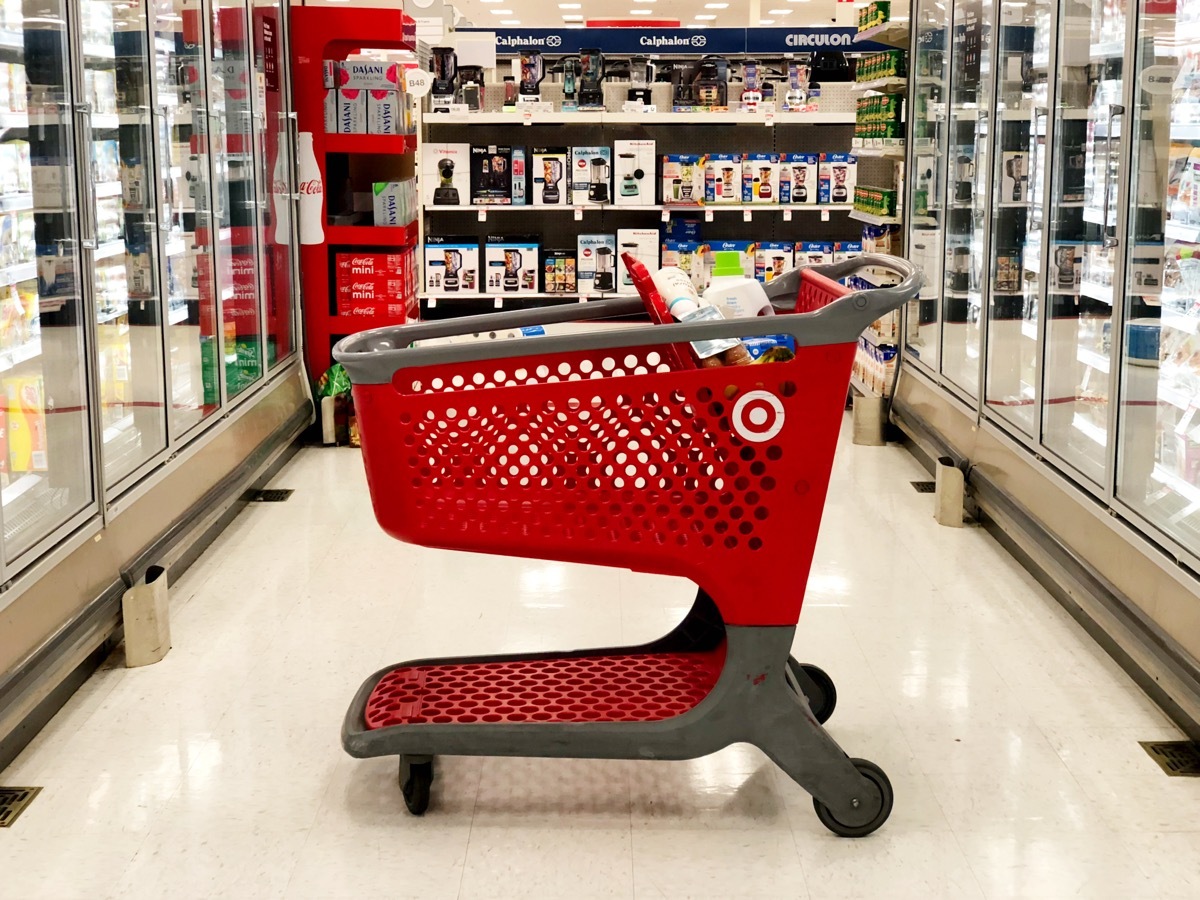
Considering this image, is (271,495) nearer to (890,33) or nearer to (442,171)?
(442,171)

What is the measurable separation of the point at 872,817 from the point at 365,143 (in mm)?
4802

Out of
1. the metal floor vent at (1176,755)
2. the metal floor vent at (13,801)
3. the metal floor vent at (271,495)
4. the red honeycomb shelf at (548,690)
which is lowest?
the metal floor vent at (1176,755)

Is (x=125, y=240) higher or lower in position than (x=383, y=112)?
lower

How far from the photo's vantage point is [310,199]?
673 centimetres

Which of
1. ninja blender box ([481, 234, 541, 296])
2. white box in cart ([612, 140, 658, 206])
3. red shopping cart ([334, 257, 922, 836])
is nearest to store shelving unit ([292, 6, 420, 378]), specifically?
ninja blender box ([481, 234, 541, 296])

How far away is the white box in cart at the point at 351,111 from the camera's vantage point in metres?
6.72

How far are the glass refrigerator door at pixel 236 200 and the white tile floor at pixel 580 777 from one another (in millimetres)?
1602

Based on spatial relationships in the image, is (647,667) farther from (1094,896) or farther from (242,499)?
(242,499)

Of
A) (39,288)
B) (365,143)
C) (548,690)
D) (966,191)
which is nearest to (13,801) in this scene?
(548,690)

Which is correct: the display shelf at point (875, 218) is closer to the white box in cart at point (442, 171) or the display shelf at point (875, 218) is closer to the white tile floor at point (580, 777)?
the white box in cart at point (442, 171)

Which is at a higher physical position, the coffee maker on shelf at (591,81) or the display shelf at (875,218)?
the coffee maker on shelf at (591,81)

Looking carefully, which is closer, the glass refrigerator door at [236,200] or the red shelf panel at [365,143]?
the glass refrigerator door at [236,200]

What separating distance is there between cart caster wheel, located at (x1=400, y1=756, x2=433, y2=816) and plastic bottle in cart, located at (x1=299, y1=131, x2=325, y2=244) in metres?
4.31

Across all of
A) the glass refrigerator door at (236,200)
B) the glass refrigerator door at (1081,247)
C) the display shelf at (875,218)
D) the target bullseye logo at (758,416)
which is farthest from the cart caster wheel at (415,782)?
the display shelf at (875,218)
